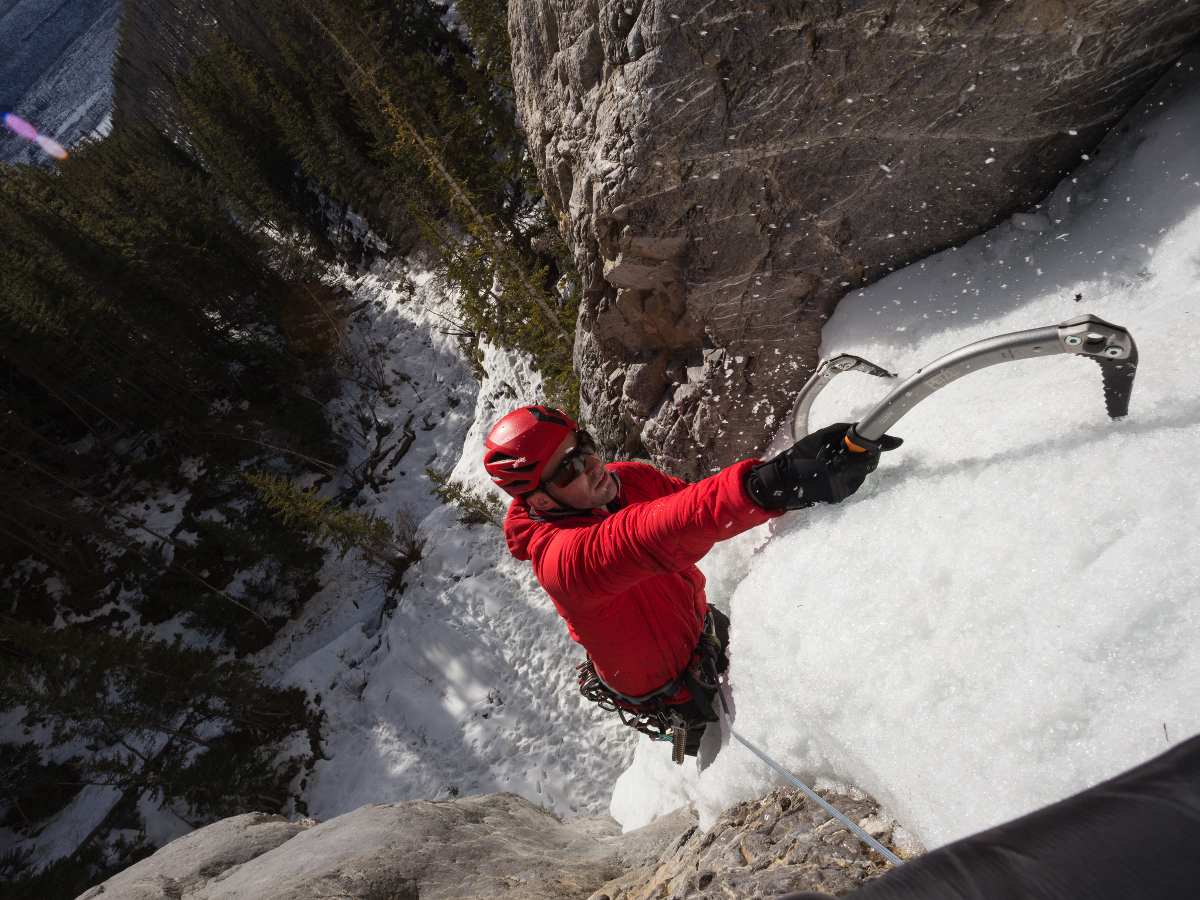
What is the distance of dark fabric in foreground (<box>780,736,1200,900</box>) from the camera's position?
2.56ft

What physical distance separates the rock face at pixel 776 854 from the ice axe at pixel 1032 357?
1468 mm

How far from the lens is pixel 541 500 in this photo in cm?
283

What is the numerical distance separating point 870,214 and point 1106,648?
9.16 ft

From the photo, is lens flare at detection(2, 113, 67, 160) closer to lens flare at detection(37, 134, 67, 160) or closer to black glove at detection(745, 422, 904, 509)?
lens flare at detection(37, 134, 67, 160)

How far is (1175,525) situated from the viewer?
1685 mm

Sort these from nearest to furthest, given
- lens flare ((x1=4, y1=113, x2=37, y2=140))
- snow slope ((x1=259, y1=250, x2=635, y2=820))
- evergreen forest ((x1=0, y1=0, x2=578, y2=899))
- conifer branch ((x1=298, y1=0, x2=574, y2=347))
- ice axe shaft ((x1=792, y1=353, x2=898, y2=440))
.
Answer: ice axe shaft ((x1=792, y1=353, x2=898, y2=440)) < snow slope ((x1=259, y1=250, x2=635, y2=820)) < conifer branch ((x1=298, y1=0, x2=574, y2=347)) < evergreen forest ((x1=0, y1=0, x2=578, y2=899)) < lens flare ((x1=4, y1=113, x2=37, y2=140))

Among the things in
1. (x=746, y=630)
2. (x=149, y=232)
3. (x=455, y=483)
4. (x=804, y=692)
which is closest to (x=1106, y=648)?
(x=804, y=692)

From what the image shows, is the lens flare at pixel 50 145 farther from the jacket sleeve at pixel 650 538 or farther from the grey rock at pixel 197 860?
the jacket sleeve at pixel 650 538

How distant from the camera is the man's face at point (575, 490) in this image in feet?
9.21

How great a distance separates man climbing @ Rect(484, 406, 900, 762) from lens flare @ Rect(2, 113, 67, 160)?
230 ft

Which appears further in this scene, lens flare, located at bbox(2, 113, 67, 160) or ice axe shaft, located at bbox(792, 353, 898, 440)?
lens flare, located at bbox(2, 113, 67, 160)

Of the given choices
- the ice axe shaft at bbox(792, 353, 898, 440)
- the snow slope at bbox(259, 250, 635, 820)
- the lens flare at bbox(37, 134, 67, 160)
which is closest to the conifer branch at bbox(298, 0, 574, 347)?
the snow slope at bbox(259, 250, 635, 820)

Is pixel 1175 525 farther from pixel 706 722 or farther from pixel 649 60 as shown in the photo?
pixel 649 60

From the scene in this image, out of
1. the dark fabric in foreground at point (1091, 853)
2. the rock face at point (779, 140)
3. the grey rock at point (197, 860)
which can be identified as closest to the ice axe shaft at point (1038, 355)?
the dark fabric in foreground at point (1091, 853)
